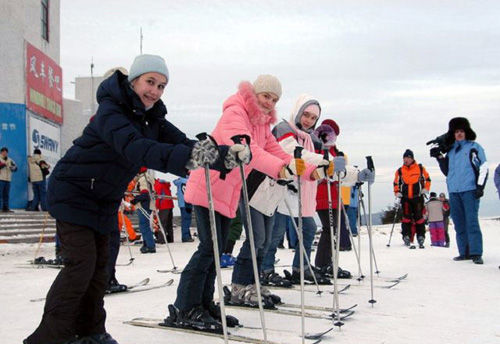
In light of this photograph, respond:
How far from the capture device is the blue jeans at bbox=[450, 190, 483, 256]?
24.3ft

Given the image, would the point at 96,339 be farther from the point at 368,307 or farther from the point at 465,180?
the point at 465,180

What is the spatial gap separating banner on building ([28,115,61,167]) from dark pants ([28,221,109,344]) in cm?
1456

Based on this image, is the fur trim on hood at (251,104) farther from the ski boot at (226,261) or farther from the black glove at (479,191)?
the black glove at (479,191)

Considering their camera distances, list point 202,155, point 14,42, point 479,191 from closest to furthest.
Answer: point 202,155, point 479,191, point 14,42

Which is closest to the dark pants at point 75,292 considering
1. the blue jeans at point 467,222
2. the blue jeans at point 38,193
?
the blue jeans at point 467,222

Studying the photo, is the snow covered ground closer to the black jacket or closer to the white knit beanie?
the black jacket

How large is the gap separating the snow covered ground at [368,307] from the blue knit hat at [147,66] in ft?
4.92

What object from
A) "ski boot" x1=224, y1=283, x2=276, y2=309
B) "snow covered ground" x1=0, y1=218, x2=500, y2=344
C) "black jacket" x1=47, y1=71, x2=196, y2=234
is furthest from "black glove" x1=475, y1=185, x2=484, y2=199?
"black jacket" x1=47, y1=71, x2=196, y2=234

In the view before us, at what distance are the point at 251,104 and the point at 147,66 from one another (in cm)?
106

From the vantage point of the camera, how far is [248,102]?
12.8 feet

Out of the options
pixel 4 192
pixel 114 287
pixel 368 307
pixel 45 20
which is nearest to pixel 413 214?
pixel 368 307

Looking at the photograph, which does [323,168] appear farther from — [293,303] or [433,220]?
[433,220]

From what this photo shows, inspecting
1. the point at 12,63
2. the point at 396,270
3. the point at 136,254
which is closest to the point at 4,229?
the point at 136,254

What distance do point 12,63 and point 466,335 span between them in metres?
15.4
